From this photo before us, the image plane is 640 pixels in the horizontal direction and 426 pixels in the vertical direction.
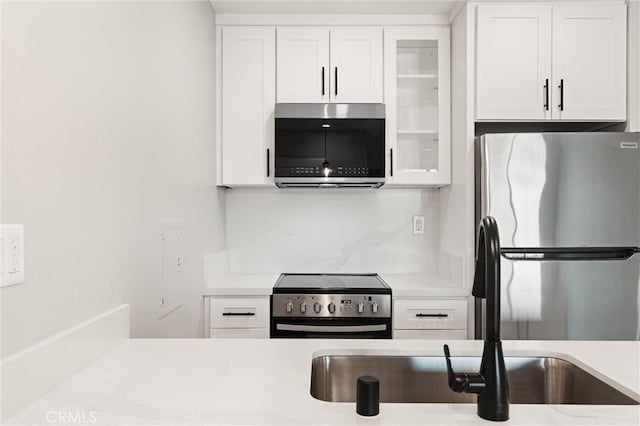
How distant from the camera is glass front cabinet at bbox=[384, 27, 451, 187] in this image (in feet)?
9.51

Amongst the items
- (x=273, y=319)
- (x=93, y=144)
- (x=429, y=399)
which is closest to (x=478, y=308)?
(x=273, y=319)

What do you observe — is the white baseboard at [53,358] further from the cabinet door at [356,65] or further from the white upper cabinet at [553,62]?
the white upper cabinet at [553,62]

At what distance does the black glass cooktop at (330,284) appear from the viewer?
2.60 m

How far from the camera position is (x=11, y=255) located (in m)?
0.97

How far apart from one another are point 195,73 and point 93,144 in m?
1.21

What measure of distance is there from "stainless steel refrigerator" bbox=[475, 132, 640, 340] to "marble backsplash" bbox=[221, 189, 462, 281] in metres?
0.89

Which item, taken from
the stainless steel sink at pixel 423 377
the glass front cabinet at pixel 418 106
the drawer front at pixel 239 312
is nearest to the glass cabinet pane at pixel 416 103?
the glass front cabinet at pixel 418 106

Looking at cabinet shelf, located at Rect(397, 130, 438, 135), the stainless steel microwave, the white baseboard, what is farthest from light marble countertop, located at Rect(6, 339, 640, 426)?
cabinet shelf, located at Rect(397, 130, 438, 135)

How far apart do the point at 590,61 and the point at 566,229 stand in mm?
981

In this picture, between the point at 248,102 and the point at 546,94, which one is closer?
the point at 546,94

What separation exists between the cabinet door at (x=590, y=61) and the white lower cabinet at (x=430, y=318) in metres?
1.24

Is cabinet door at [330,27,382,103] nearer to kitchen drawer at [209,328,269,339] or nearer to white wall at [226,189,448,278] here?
white wall at [226,189,448,278]

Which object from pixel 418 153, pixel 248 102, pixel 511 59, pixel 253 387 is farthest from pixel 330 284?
pixel 253 387

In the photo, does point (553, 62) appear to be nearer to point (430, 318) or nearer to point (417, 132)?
point (417, 132)
